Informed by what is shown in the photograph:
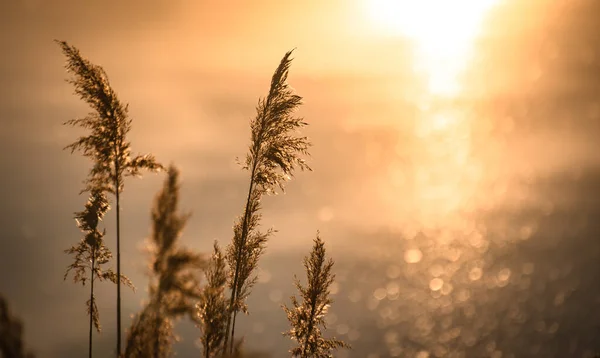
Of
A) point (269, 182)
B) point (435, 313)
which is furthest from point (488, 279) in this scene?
point (269, 182)

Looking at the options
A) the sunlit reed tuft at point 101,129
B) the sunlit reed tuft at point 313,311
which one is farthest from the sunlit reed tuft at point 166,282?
the sunlit reed tuft at point 313,311

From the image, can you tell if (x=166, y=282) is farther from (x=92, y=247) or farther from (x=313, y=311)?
(x=313, y=311)

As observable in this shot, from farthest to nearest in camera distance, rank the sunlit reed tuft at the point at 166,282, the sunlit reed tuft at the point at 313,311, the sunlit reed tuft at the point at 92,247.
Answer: the sunlit reed tuft at the point at 313,311 → the sunlit reed tuft at the point at 92,247 → the sunlit reed tuft at the point at 166,282

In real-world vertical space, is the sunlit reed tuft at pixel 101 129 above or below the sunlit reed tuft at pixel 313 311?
above

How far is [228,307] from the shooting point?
9.72 m

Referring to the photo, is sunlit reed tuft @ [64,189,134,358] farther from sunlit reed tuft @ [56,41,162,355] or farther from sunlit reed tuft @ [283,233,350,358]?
sunlit reed tuft @ [283,233,350,358]

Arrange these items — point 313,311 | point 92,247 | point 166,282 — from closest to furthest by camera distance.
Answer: point 166,282
point 92,247
point 313,311

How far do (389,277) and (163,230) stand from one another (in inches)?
6135

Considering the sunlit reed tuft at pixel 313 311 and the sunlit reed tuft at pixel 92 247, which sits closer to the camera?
the sunlit reed tuft at pixel 92 247

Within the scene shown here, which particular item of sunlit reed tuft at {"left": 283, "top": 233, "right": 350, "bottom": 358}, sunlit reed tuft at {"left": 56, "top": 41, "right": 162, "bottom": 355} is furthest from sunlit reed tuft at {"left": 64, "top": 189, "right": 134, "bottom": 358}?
sunlit reed tuft at {"left": 283, "top": 233, "right": 350, "bottom": 358}

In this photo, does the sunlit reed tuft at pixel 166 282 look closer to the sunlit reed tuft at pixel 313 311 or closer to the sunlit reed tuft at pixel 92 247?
the sunlit reed tuft at pixel 92 247

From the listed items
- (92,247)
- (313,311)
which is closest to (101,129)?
(92,247)

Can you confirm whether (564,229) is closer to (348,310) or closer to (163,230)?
(348,310)

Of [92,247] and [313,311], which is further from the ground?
[92,247]
